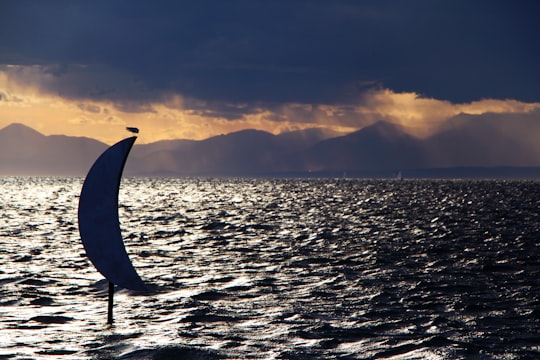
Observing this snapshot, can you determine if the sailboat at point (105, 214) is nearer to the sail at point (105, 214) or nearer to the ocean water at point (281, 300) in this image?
the sail at point (105, 214)

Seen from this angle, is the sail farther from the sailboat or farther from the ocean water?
the ocean water

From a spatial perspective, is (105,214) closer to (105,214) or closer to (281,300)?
(105,214)

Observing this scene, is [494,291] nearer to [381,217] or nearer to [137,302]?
[137,302]

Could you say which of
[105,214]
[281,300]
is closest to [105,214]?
[105,214]

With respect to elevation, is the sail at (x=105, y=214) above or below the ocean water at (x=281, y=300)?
above

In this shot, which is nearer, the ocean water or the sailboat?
the ocean water

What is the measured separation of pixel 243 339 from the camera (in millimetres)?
15516

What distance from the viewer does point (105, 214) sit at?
53.3 ft

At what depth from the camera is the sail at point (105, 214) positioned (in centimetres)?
1619

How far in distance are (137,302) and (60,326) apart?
11.5 ft

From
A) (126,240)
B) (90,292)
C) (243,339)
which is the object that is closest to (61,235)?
(126,240)

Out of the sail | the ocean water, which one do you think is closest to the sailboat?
the sail

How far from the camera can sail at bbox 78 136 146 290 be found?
53.1ft

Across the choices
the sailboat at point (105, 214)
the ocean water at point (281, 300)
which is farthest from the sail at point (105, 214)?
the ocean water at point (281, 300)
